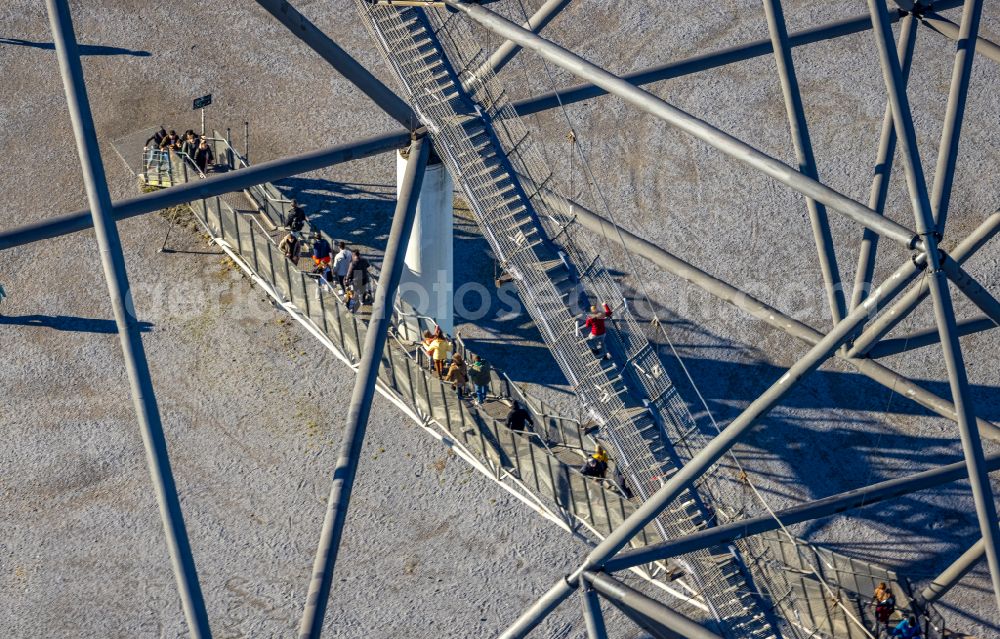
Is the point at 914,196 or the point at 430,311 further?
the point at 430,311

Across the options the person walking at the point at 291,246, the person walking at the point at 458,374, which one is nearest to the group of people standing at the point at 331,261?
the person walking at the point at 291,246

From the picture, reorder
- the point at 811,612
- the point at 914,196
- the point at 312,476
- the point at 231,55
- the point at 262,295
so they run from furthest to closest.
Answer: the point at 231,55
the point at 262,295
the point at 312,476
the point at 811,612
the point at 914,196

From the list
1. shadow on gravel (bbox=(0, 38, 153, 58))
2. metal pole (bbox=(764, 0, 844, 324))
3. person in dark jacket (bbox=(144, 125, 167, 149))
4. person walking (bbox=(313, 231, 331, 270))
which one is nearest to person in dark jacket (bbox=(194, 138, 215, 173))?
person in dark jacket (bbox=(144, 125, 167, 149))

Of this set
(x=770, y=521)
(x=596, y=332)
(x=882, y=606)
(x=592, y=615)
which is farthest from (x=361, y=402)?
(x=882, y=606)

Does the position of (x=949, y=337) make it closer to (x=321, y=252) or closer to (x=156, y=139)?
(x=321, y=252)

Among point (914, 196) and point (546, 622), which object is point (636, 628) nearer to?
point (546, 622)

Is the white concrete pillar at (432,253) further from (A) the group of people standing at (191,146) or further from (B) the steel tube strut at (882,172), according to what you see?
(B) the steel tube strut at (882,172)

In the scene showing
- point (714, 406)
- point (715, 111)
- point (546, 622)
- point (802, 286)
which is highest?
point (715, 111)

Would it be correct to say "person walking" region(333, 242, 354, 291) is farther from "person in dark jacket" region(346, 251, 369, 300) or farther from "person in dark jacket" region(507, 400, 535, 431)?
"person in dark jacket" region(507, 400, 535, 431)

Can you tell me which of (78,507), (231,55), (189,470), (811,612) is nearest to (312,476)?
(189,470)
